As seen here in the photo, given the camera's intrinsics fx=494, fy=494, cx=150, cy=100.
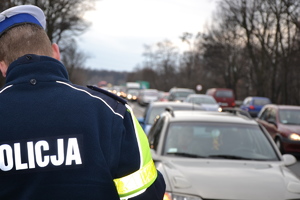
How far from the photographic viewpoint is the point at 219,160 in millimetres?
5422

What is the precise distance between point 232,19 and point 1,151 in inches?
1815

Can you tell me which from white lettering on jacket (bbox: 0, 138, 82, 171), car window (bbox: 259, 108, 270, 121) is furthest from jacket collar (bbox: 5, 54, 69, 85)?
car window (bbox: 259, 108, 270, 121)

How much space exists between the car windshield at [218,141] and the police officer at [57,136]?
3735 millimetres

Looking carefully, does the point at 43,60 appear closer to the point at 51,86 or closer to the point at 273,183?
the point at 51,86

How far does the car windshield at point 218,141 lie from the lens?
5.68 meters

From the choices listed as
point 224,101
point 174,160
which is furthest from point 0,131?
point 224,101

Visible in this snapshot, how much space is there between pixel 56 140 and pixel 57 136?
0.6 inches

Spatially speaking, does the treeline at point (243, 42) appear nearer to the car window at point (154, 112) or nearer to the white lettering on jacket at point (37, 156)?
the car window at point (154, 112)

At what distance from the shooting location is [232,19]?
46500mm

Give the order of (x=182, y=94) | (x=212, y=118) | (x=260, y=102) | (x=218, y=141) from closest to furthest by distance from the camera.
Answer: (x=218, y=141) < (x=212, y=118) < (x=260, y=102) < (x=182, y=94)

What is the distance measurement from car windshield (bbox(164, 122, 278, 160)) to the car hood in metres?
0.29

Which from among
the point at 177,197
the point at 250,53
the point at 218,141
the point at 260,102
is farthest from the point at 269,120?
the point at 250,53

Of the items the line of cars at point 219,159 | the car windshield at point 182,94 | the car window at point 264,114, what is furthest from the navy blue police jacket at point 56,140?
the car windshield at point 182,94

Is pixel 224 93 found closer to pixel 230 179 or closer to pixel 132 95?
pixel 132 95
